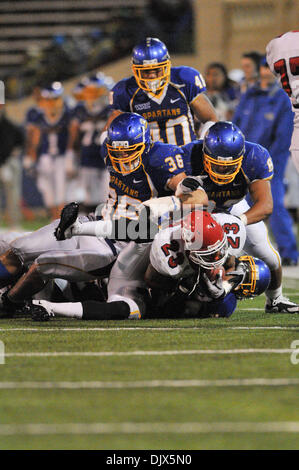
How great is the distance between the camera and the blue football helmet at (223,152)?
5.68m

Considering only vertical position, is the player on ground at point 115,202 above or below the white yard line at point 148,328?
above

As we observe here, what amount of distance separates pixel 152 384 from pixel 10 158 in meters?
9.78

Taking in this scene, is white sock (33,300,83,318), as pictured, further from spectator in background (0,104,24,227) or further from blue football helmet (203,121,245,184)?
spectator in background (0,104,24,227)

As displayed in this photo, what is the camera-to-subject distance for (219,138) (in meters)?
5.71

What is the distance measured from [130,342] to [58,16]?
17435 millimetres

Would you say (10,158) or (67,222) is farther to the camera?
(10,158)

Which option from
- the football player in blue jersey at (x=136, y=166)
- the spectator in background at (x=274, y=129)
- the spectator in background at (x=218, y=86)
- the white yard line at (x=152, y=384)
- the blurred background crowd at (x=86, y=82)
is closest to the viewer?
the white yard line at (x=152, y=384)

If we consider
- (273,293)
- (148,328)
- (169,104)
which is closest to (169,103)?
(169,104)

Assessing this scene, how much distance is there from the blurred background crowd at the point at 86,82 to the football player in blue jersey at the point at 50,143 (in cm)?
2

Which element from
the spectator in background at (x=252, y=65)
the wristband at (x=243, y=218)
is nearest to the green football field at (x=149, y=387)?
the wristband at (x=243, y=218)

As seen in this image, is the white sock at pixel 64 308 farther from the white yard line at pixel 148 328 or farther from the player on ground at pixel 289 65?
the player on ground at pixel 289 65

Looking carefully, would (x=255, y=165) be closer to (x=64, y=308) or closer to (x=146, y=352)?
(x=64, y=308)

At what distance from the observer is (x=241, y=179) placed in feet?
19.5

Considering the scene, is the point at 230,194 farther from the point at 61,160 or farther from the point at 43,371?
the point at 61,160
